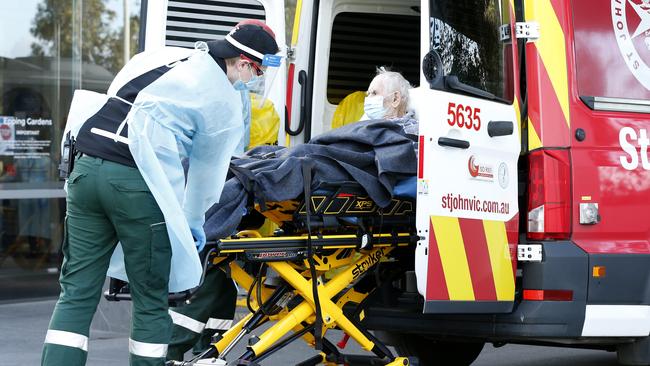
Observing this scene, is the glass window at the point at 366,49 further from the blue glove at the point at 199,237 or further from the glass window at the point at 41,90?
the glass window at the point at 41,90

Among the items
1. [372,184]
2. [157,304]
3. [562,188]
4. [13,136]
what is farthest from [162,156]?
[13,136]

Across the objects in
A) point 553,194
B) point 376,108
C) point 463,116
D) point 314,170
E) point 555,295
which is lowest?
point 555,295

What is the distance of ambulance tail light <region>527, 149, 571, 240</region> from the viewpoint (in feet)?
17.0

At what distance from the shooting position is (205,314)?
226 inches

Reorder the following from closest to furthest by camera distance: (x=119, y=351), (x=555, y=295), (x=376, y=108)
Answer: (x=555, y=295)
(x=376, y=108)
(x=119, y=351)

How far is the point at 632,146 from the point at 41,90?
19.4ft

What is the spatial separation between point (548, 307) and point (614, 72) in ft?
3.72

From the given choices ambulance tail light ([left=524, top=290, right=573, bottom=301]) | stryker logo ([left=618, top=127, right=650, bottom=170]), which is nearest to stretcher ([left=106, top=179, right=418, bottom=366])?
ambulance tail light ([left=524, top=290, right=573, bottom=301])

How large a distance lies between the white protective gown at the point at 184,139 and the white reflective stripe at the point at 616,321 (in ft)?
5.70

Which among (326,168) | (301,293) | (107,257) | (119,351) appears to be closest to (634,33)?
(326,168)

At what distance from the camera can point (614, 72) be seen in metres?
5.44

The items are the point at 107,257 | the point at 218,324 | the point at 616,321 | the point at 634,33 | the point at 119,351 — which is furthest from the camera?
the point at 119,351

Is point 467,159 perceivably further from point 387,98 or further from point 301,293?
point 387,98

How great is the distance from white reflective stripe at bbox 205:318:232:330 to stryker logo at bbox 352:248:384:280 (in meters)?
0.79
